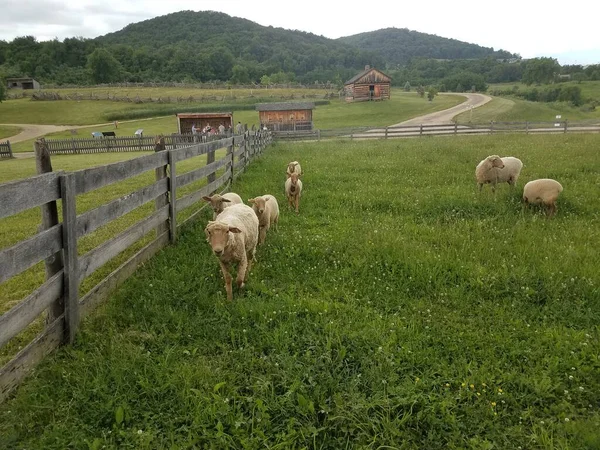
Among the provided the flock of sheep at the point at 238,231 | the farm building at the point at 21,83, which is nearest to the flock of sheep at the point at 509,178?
the flock of sheep at the point at 238,231

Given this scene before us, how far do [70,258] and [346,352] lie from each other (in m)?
2.91

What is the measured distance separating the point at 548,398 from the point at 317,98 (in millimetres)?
85347

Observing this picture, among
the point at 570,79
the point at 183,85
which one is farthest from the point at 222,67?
the point at 570,79

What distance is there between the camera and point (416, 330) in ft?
14.2

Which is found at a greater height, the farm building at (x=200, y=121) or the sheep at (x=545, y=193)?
the farm building at (x=200, y=121)

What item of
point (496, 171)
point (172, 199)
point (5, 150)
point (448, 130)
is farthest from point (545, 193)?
point (5, 150)

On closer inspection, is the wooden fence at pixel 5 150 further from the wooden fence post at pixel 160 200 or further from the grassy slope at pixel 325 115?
the wooden fence post at pixel 160 200

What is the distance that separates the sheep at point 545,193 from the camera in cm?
811

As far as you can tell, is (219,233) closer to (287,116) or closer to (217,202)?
(217,202)

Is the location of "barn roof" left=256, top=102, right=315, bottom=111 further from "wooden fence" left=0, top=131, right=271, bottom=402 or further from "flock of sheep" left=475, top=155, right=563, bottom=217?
"wooden fence" left=0, top=131, right=271, bottom=402

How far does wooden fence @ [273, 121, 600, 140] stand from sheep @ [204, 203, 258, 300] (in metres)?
27.7

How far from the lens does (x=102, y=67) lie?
123688mm

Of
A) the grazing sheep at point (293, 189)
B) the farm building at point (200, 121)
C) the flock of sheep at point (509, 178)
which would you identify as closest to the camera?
the flock of sheep at point (509, 178)

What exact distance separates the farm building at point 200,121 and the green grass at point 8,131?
2551cm
